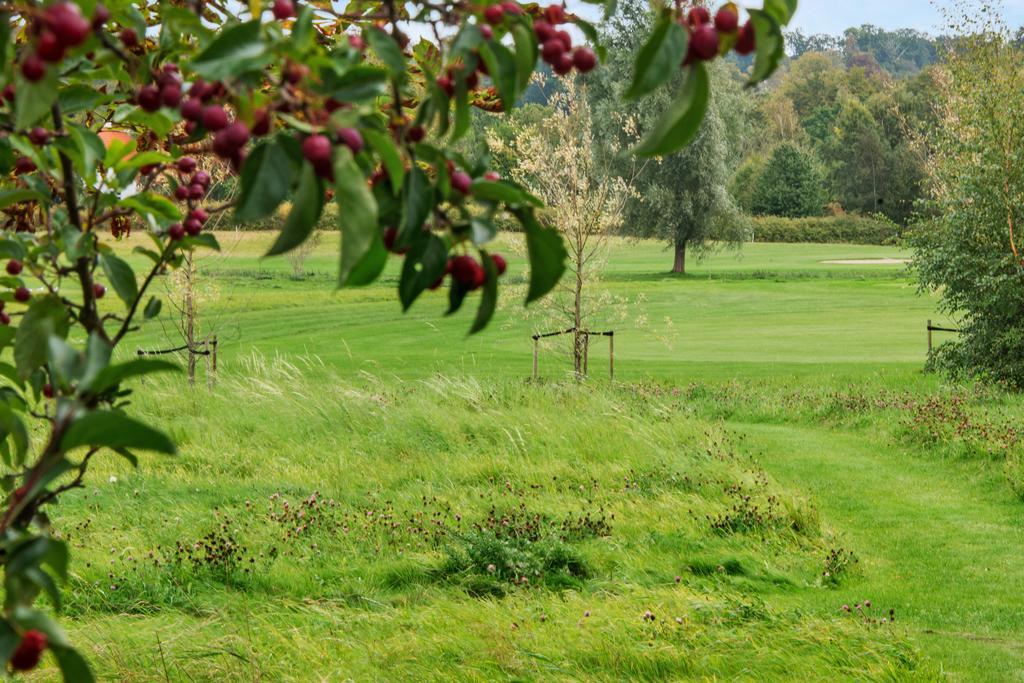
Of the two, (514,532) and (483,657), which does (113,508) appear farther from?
(483,657)

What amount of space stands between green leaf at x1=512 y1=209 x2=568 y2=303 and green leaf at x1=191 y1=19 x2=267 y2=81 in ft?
1.23

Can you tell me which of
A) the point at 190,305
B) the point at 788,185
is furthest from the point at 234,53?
the point at 788,185

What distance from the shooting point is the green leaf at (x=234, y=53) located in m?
1.06

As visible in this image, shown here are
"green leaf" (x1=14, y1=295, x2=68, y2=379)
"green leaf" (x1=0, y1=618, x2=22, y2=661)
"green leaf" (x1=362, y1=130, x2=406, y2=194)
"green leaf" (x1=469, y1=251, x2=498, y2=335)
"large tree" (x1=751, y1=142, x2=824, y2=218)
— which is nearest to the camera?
"green leaf" (x1=362, y1=130, x2=406, y2=194)

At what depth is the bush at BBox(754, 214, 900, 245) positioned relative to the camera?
5366 centimetres

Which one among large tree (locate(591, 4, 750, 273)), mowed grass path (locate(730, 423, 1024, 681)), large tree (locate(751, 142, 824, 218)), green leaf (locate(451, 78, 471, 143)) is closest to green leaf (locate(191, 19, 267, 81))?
Answer: green leaf (locate(451, 78, 471, 143))

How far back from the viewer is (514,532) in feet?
21.1

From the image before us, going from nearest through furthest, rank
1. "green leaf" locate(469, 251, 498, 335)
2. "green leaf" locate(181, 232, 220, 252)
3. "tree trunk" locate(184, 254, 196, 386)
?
1. "green leaf" locate(469, 251, 498, 335)
2. "green leaf" locate(181, 232, 220, 252)
3. "tree trunk" locate(184, 254, 196, 386)

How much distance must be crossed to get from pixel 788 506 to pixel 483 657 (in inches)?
134

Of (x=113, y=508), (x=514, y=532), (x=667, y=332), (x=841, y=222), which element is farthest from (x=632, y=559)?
(x=841, y=222)

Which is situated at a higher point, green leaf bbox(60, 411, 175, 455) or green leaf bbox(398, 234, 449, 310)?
green leaf bbox(398, 234, 449, 310)

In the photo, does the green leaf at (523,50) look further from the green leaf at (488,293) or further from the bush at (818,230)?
the bush at (818,230)

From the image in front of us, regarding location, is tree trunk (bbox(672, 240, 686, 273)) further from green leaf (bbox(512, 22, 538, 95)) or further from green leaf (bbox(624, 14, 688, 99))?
green leaf (bbox(624, 14, 688, 99))

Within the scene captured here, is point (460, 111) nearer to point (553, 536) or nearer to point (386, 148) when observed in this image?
point (386, 148)
